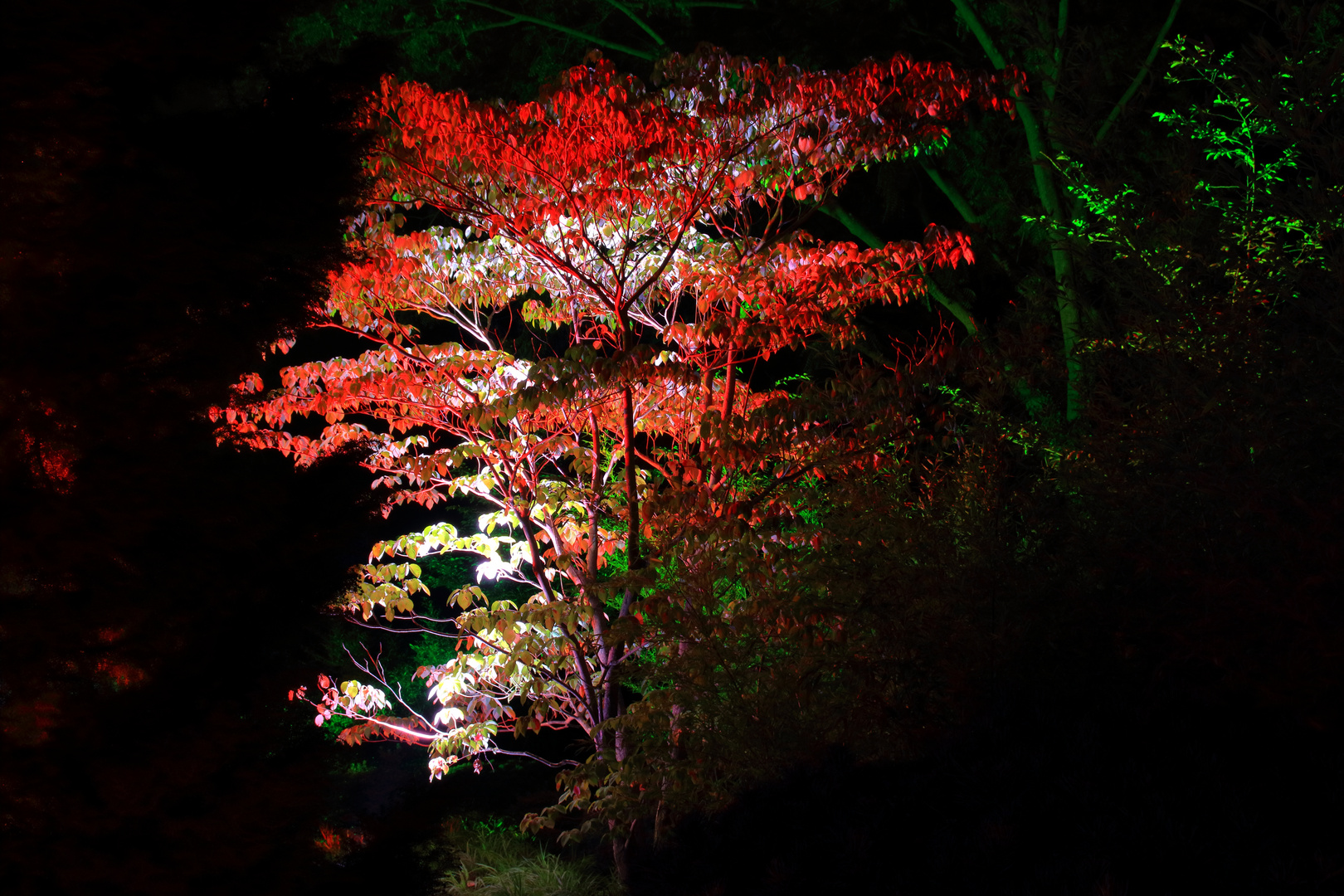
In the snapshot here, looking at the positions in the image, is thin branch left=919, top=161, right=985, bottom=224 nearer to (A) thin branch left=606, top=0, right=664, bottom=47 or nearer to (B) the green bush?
(A) thin branch left=606, top=0, right=664, bottom=47

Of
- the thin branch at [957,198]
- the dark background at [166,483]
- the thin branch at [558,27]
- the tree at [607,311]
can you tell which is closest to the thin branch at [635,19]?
the thin branch at [558,27]

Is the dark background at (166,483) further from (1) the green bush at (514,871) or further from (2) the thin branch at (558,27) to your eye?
(2) the thin branch at (558,27)

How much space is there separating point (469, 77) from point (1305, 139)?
9121mm

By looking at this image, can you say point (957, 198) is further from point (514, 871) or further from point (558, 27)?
point (514, 871)

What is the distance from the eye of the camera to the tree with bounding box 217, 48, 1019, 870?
3.96m

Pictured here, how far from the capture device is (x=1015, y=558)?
4074mm

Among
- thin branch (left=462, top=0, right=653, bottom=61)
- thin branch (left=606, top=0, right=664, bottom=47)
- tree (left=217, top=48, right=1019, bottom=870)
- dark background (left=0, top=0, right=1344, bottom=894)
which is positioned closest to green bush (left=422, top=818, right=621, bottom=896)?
tree (left=217, top=48, right=1019, bottom=870)

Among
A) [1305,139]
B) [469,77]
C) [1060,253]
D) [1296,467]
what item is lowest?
[1296,467]

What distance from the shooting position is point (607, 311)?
4855 mm

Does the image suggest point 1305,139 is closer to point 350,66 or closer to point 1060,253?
point 350,66

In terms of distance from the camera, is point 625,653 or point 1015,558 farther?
point 625,653

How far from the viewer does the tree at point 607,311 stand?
3963 millimetres

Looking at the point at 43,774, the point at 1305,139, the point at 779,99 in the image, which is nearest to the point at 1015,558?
the point at 1305,139

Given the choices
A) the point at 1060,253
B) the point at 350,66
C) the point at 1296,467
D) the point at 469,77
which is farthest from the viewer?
the point at 469,77
